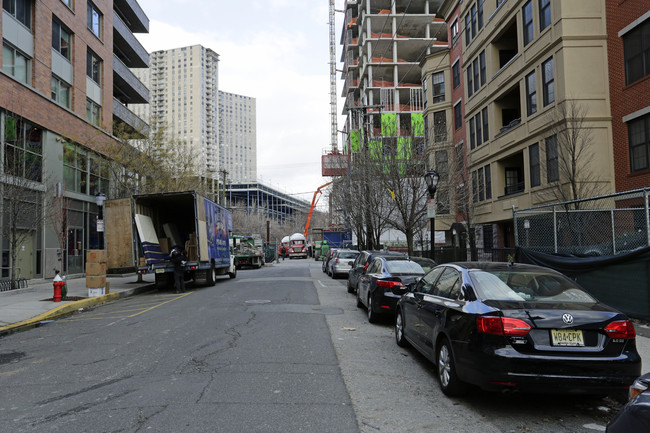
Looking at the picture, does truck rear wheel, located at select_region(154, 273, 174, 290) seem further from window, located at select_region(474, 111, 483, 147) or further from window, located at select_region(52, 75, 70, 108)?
window, located at select_region(474, 111, 483, 147)

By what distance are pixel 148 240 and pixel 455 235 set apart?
745 inches

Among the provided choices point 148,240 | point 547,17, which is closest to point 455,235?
point 547,17

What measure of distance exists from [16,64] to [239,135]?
566ft

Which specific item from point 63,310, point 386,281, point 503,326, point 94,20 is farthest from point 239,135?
point 503,326

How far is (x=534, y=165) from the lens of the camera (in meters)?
21.1

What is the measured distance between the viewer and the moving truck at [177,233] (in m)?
17.2

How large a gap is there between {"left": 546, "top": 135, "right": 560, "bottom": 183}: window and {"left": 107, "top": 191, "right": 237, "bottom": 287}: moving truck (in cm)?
1414

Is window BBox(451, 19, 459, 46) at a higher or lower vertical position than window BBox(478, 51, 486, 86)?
higher

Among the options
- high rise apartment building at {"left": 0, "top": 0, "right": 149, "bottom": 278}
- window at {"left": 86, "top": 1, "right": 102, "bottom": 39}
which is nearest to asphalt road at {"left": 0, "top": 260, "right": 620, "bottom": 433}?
high rise apartment building at {"left": 0, "top": 0, "right": 149, "bottom": 278}

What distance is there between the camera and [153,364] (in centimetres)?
655

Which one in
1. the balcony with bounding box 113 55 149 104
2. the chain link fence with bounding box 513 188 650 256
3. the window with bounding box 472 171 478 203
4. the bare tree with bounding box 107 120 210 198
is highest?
the balcony with bounding box 113 55 149 104

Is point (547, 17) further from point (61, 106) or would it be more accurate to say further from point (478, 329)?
point (61, 106)

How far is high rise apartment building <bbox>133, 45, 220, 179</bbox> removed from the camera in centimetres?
15512

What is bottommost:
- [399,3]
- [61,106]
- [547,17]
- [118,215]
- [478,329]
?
[478,329]
